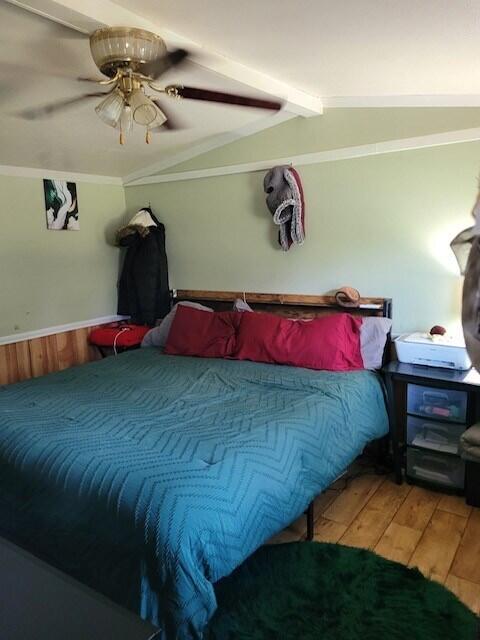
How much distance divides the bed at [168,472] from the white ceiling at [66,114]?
1553 mm

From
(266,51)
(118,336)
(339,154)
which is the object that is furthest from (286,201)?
(118,336)

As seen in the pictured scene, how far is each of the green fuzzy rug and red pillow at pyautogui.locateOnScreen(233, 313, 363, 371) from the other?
1107 mm

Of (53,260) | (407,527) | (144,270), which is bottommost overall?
(407,527)

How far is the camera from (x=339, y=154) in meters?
3.29

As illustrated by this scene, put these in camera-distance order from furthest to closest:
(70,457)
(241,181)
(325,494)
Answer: (241,181)
(325,494)
(70,457)

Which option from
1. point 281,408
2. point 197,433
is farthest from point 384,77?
point 197,433

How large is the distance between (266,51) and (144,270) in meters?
2.23

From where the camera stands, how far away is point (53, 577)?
3.18 ft

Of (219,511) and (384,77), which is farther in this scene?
(384,77)

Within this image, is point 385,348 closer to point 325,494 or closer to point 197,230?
point 325,494

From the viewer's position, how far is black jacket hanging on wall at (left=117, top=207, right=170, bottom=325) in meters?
4.10

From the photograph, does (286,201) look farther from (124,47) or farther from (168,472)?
(168,472)

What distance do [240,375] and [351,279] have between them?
1.03 metres

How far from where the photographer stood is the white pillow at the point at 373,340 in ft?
10.1
